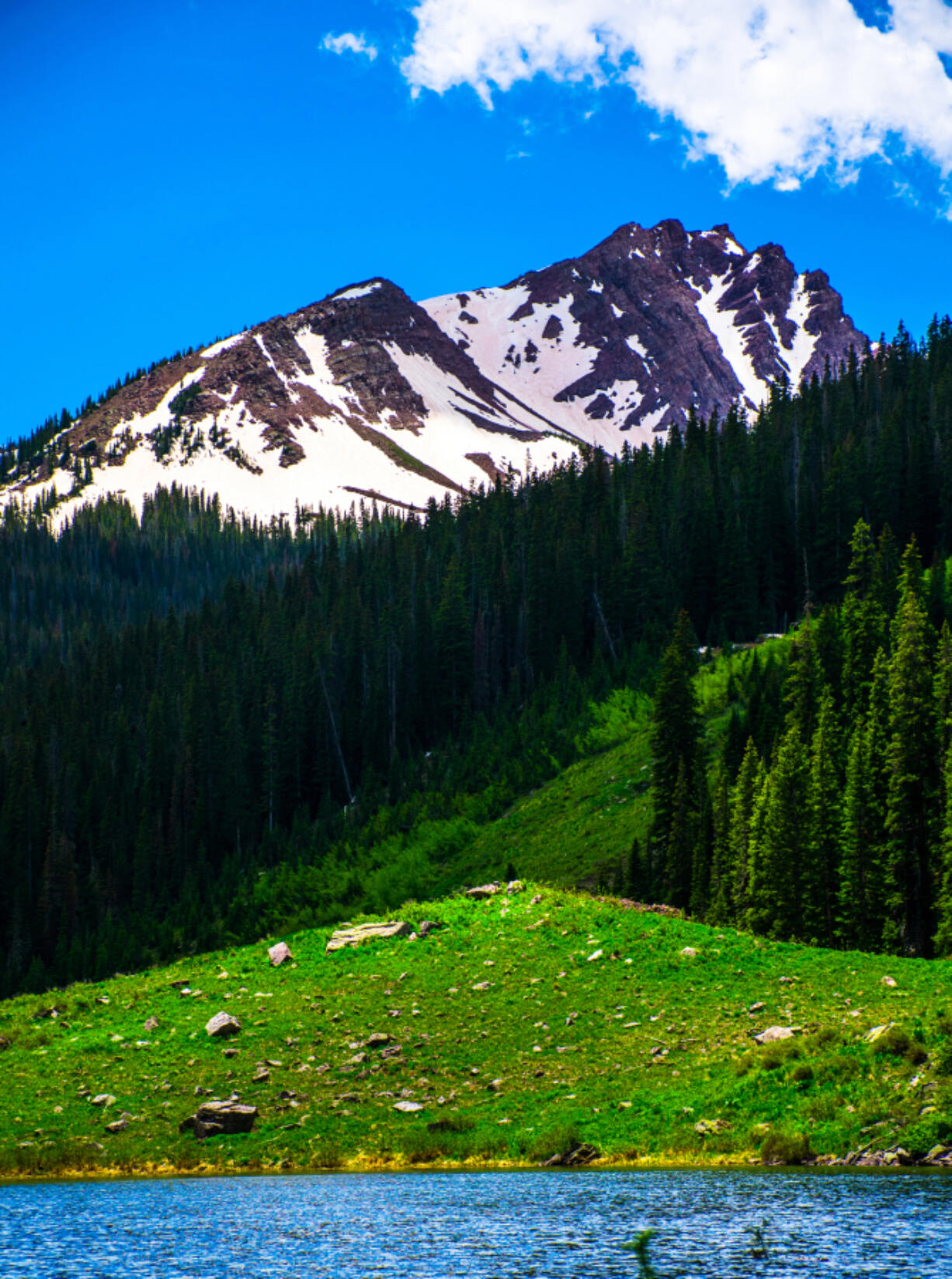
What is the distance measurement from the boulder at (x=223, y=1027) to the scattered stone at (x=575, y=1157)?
9.44 meters

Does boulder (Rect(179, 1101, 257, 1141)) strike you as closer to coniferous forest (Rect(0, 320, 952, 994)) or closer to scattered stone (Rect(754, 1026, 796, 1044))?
scattered stone (Rect(754, 1026, 796, 1044))

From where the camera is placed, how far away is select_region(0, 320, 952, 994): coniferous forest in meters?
41.7

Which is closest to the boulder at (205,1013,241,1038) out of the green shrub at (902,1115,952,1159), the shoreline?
the shoreline

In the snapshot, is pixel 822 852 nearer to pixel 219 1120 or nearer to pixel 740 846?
pixel 740 846

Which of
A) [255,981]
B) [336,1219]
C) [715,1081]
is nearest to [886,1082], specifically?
[715,1081]

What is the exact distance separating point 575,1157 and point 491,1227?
513 centimetres

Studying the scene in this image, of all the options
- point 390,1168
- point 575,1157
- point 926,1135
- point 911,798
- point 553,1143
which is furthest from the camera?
point 911,798

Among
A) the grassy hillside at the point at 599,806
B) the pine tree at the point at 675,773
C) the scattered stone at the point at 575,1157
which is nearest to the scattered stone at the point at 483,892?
the scattered stone at the point at 575,1157

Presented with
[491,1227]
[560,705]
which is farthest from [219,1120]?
[560,705]

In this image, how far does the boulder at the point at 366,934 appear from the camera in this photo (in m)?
30.5

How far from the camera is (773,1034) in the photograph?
21.4 metres

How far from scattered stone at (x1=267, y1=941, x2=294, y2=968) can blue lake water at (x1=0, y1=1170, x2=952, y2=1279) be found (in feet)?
42.9

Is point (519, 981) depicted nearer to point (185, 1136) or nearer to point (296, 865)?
point (185, 1136)

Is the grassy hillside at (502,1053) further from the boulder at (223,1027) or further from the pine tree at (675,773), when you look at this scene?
the pine tree at (675,773)
